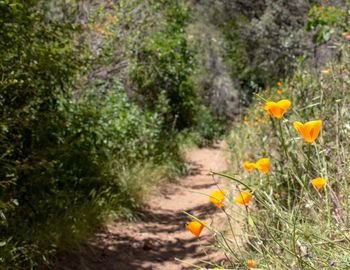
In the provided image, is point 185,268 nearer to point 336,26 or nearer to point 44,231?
point 44,231

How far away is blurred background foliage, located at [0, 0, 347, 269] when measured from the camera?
12.5 ft

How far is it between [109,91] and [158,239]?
2.55 meters

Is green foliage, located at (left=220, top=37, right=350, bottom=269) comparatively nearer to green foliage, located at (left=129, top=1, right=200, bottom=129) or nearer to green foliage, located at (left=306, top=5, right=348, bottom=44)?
green foliage, located at (left=306, top=5, right=348, bottom=44)

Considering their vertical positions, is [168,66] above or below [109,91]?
above

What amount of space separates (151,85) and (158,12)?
1.67 m

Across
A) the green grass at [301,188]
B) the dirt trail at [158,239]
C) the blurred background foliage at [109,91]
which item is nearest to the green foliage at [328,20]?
the blurred background foliage at [109,91]

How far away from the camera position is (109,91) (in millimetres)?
6750

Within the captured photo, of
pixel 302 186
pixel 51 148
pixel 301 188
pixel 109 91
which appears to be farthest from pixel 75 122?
pixel 302 186

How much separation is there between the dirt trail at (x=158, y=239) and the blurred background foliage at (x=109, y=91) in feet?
0.70

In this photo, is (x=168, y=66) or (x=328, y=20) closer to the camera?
(x=328, y=20)

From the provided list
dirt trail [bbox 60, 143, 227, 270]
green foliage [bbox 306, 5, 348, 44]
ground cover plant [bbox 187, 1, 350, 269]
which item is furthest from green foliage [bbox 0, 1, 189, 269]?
green foliage [bbox 306, 5, 348, 44]

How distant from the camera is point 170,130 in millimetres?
8844

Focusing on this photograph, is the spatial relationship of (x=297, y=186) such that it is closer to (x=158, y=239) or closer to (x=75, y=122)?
(x=158, y=239)

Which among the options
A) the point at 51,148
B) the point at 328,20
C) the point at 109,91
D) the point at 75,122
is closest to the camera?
the point at 51,148
